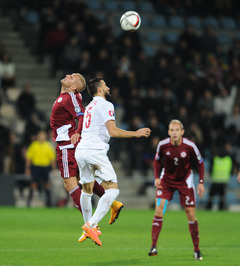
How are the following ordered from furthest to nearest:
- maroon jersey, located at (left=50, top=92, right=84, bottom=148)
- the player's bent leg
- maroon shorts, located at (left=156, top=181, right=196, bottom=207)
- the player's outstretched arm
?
1. maroon jersey, located at (left=50, top=92, right=84, bottom=148)
2. maroon shorts, located at (left=156, top=181, right=196, bottom=207)
3. the player's bent leg
4. the player's outstretched arm

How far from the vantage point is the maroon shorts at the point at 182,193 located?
35.9 feet

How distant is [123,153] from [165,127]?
5.10ft

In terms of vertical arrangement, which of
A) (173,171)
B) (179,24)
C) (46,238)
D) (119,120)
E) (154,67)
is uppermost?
(179,24)

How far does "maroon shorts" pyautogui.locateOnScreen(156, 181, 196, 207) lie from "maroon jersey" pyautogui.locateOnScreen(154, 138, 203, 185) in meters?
0.08

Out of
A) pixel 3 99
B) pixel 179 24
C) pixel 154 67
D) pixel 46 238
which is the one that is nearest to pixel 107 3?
pixel 179 24

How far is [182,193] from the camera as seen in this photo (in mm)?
11031

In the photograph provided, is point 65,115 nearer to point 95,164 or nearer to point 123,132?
point 95,164

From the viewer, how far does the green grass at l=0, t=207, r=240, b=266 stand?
10.3 metres

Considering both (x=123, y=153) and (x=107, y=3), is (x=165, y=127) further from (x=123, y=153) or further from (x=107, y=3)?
(x=107, y=3)

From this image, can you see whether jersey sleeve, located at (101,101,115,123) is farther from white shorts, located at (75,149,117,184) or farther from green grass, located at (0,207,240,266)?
green grass, located at (0,207,240,266)

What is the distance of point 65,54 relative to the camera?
23.5 meters

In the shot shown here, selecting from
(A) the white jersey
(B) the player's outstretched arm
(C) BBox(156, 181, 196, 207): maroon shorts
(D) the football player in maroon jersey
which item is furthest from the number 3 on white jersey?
(C) BBox(156, 181, 196, 207): maroon shorts

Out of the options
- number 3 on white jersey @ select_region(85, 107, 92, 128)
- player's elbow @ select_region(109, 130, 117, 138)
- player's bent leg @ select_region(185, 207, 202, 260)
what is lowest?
player's bent leg @ select_region(185, 207, 202, 260)

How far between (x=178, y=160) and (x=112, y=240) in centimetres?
284
